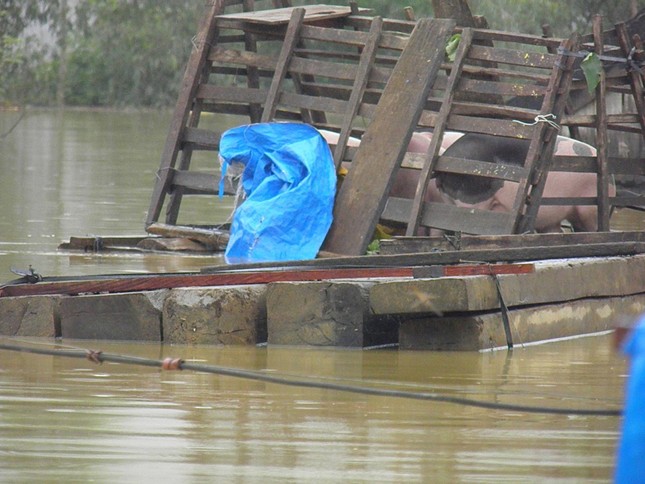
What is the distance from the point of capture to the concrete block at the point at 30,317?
9117 millimetres

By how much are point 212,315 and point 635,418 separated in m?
6.03

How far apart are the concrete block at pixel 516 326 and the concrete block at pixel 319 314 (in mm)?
314

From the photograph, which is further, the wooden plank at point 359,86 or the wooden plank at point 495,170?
the wooden plank at point 359,86

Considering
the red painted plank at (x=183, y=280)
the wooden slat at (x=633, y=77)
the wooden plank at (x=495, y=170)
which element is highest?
the wooden slat at (x=633, y=77)

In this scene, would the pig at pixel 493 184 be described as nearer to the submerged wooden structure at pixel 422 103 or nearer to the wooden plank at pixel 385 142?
the submerged wooden structure at pixel 422 103

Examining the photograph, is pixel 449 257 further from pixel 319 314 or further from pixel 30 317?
pixel 30 317

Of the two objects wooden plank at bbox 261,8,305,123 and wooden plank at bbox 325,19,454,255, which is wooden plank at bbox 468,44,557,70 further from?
wooden plank at bbox 261,8,305,123

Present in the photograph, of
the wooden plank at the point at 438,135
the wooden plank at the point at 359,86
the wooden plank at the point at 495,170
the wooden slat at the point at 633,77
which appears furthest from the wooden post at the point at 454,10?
the wooden plank at the point at 495,170

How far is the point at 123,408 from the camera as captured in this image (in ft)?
22.3

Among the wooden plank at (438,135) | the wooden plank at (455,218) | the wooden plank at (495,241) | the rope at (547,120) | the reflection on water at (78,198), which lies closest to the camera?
the wooden plank at (495,241)

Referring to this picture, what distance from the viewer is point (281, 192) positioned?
41.9 ft

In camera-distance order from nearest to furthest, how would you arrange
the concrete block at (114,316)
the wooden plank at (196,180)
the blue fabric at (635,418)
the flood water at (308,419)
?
the blue fabric at (635,418)
the flood water at (308,419)
the concrete block at (114,316)
the wooden plank at (196,180)

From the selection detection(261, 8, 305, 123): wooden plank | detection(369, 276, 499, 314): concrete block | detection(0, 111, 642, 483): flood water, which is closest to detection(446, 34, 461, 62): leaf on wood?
detection(261, 8, 305, 123): wooden plank

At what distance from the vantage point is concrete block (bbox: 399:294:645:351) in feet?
28.9
